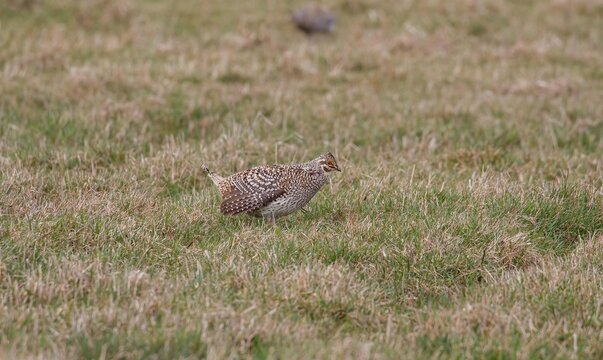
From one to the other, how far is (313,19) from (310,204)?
30.4 ft

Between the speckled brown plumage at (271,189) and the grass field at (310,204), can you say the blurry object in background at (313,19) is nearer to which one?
the grass field at (310,204)

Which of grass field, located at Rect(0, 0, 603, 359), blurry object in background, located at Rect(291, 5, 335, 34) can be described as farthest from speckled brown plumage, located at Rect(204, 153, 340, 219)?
blurry object in background, located at Rect(291, 5, 335, 34)

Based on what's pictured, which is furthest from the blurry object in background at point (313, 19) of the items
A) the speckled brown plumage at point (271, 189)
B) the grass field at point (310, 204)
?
the speckled brown plumage at point (271, 189)

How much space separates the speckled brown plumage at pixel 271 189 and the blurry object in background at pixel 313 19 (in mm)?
9439

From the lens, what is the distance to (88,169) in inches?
350

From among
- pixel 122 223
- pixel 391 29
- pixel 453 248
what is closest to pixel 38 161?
pixel 122 223

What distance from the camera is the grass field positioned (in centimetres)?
526

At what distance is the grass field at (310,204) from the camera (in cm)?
526

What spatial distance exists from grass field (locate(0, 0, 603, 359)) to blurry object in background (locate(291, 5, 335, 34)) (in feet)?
0.92

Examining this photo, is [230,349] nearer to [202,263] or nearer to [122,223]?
[202,263]

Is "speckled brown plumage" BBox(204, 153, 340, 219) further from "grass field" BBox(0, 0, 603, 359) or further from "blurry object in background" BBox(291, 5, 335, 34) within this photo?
"blurry object in background" BBox(291, 5, 335, 34)

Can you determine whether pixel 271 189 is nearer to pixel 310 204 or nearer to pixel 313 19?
pixel 310 204

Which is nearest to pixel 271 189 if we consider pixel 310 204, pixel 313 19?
pixel 310 204

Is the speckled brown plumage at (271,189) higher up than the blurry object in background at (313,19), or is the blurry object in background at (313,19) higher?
the speckled brown plumage at (271,189)
